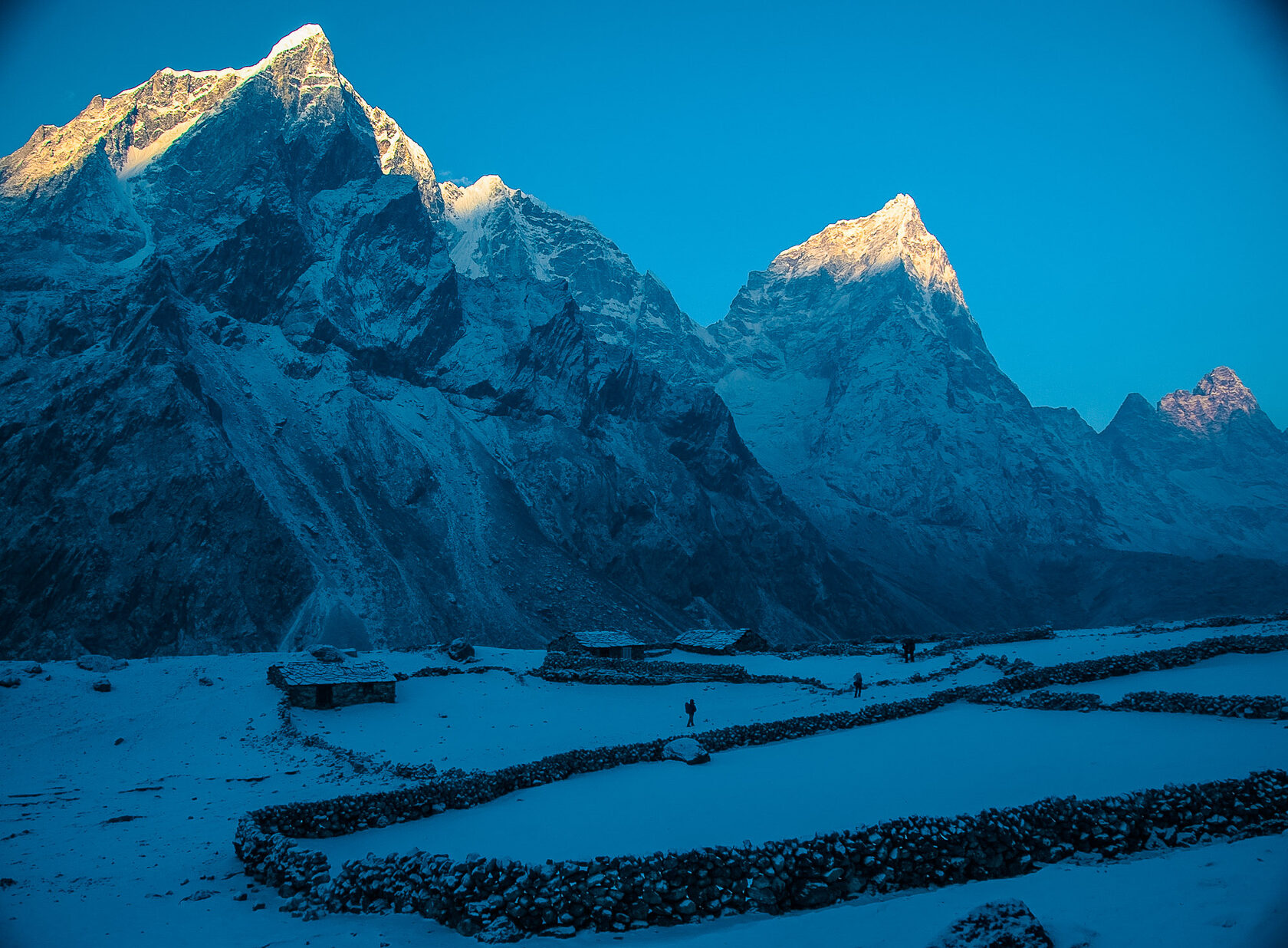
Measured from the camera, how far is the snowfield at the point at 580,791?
11461mm

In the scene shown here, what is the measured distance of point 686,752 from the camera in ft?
72.6

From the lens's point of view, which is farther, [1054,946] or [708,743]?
[708,743]

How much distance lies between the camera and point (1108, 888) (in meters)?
11.5

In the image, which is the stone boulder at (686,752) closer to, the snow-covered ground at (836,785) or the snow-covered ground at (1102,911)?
the snow-covered ground at (836,785)

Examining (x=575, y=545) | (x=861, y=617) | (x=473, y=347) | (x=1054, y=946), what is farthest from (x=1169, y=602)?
(x=1054, y=946)

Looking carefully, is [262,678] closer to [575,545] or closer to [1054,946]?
[1054,946]

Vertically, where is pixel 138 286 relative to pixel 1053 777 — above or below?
above

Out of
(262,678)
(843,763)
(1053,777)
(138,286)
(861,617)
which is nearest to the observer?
(1053,777)

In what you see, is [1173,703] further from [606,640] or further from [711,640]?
[606,640]

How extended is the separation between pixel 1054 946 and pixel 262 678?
3624 cm

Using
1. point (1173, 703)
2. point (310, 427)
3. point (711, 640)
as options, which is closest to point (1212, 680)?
point (1173, 703)

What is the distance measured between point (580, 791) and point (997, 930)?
1181 cm

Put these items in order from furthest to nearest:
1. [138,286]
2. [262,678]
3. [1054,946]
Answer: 1. [138,286]
2. [262,678]
3. [1054,946]

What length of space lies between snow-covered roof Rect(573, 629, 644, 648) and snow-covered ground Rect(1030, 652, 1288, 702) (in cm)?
2740
